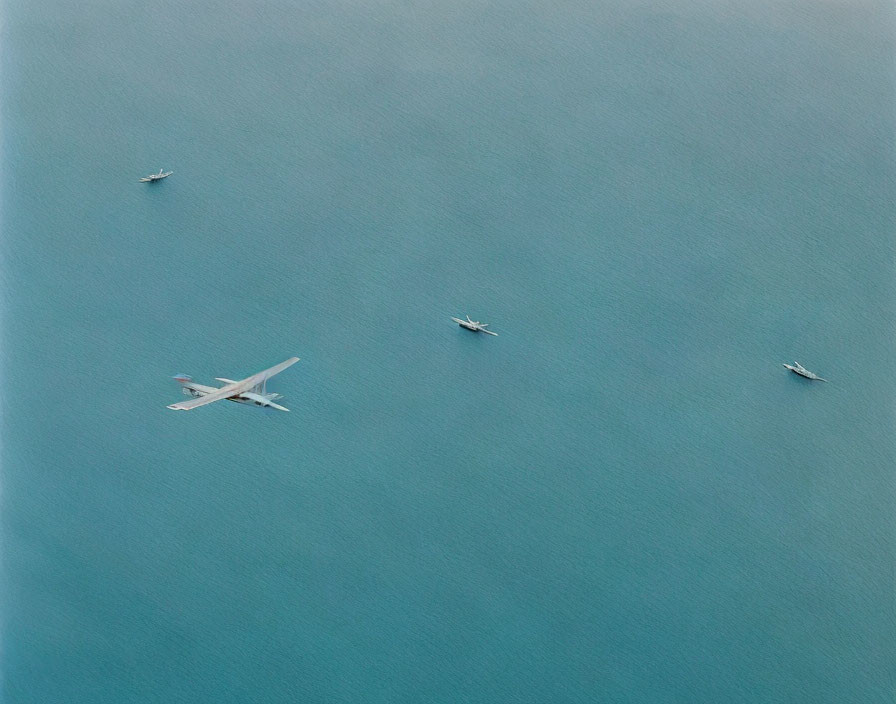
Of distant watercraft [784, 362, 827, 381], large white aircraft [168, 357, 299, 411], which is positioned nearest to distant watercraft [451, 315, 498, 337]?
large white aircraft [168, 357, 299, 411]

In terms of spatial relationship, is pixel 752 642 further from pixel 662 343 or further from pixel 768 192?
pixel 768 192

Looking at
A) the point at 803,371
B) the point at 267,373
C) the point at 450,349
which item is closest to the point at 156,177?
the point at 267,373

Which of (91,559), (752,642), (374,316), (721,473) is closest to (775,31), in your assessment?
(721,473)

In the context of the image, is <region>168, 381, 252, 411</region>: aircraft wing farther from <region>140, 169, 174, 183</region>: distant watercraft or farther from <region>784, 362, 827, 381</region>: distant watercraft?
<region>784, 362, 827, 381</region>: distant watercraft

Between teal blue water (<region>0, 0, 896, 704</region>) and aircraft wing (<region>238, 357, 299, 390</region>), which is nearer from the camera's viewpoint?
aircraft wing (<region>238, 357, 299, 390</region>)

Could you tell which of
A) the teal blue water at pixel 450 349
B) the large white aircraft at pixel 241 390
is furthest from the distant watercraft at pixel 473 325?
the large white aircraft at pixel 241 390

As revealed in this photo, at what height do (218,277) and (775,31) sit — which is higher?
(775,31)

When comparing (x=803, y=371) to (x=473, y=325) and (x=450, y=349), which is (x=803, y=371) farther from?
(x=450, y=349)
